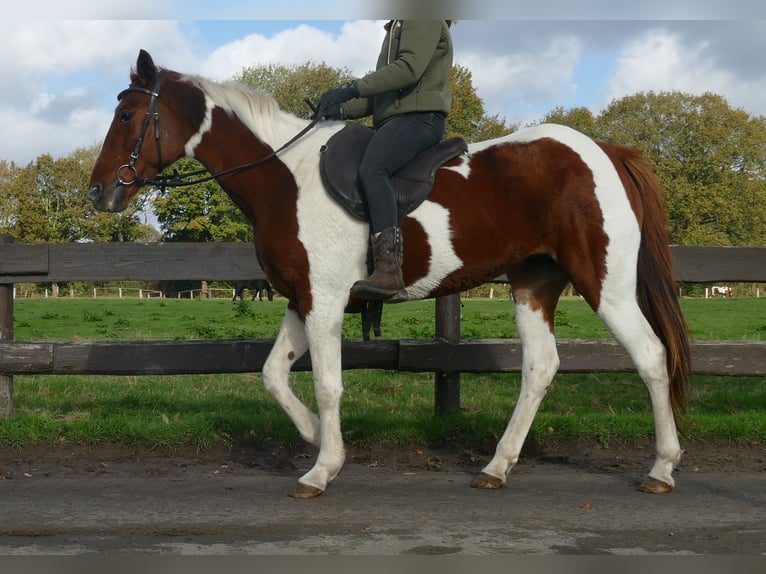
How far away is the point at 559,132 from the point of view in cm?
609

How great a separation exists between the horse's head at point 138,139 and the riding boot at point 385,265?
159cm

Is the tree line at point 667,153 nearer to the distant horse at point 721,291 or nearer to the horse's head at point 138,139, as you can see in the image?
the distant horse at point 721,291

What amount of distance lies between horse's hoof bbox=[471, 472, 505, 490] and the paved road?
87 mm

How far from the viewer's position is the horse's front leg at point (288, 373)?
19.5ft

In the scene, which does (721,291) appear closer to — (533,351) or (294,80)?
(294,80)

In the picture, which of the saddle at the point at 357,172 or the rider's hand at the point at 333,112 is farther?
the rider's hand at the point at 333,112

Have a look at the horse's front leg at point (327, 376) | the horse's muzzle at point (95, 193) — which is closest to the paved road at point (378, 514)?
the horse's front leg at point (327, 376)

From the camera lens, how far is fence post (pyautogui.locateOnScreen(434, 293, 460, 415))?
7.60 meters

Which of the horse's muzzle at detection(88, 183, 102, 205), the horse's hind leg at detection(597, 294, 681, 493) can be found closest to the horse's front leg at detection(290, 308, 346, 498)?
the horse's muzzle at detection(88, 183, 102, 205)

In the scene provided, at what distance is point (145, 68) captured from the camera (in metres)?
6.00

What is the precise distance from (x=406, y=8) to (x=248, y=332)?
1253 cm

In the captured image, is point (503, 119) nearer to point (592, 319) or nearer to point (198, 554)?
point (592, 319)

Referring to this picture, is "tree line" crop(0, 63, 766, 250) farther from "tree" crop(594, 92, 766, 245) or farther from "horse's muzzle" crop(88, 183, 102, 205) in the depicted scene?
"horse's muzzle" crop(88, 183, 102, 205)

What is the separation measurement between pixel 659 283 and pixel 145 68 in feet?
12.5
